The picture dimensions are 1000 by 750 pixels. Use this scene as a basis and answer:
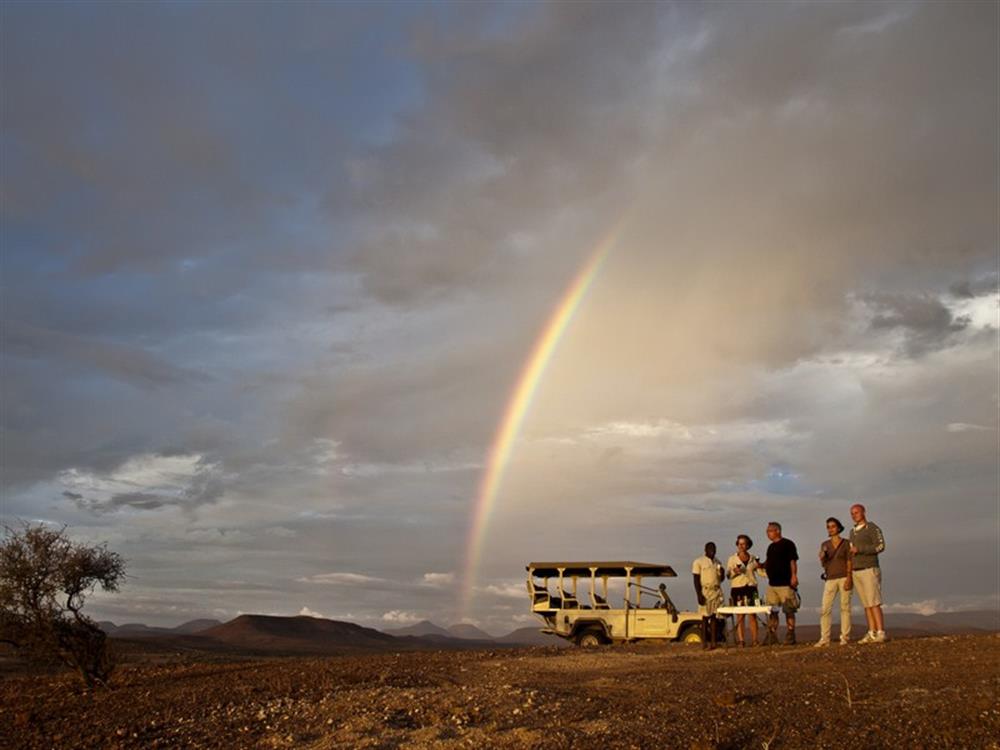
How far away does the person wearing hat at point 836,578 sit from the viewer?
54.9 feet

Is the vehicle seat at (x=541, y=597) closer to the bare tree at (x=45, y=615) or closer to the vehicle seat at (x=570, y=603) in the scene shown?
the vehicle seat at (x=570, y=603)

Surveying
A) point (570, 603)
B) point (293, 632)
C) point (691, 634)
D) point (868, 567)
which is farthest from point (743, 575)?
point (293, 632)

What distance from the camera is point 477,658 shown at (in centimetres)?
1805

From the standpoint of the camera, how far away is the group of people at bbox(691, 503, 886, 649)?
53.9 ft

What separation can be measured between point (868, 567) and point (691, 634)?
8552mm

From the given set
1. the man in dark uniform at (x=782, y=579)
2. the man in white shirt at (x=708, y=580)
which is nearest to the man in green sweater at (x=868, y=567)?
the man in dark uniform at (x=782, y=579)

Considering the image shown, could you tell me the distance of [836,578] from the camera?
1695 cm

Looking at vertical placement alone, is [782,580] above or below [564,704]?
above

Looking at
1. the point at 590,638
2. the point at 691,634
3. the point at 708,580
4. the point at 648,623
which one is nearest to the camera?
the point at 708,580

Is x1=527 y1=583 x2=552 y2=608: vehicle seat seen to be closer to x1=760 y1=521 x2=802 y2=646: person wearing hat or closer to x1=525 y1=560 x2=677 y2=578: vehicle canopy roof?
x1=525 y1=560 x2=677 y2=578: vehicle canopy roof

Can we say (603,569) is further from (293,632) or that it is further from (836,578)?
(293,632)

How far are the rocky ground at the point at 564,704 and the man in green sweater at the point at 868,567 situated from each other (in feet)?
2.04

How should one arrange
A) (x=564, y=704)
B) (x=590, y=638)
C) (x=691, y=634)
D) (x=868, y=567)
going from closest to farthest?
(x=564, y=704)
(x=868, y=567)
(x=691, y=634)
(x=590, y=638)

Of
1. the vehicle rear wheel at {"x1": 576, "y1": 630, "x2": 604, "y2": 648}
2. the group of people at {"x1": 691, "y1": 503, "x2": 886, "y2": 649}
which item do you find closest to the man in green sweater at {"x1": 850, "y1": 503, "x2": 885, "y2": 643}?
the group of people at {"x1": 691, "y1": 503, "x2": 886, "y2": 649}
